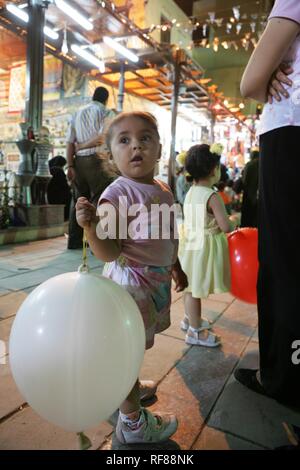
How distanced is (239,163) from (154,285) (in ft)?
52.9

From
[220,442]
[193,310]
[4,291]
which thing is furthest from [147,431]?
[4,291]

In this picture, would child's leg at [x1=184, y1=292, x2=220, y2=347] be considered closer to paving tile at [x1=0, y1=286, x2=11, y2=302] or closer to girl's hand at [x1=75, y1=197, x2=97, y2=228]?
girl's hand at [x1=75, y1=197, x2=97, y2=228]

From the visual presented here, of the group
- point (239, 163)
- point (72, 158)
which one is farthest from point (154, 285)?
point (239, 163)

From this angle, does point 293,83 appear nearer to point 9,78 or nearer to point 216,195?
point 216,195

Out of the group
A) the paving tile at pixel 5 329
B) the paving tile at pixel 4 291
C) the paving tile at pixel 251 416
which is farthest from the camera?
the paving tile at pixel 4 291

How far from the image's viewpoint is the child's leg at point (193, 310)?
7.19ft

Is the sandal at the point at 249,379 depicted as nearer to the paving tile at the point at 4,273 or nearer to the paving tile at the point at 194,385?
the paving tile at the point at 194,385

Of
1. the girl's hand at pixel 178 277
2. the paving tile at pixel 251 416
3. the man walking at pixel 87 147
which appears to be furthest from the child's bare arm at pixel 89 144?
the paving tile at pixel 251 416

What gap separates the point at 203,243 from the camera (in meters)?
2.27

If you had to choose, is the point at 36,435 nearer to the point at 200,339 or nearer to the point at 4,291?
the point at 200,339

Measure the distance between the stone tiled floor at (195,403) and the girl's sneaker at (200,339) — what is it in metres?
0.04

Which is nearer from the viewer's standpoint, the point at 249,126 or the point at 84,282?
the point at 84,282

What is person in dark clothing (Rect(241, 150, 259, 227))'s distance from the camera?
16.6 ft

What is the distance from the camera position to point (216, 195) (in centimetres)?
221
